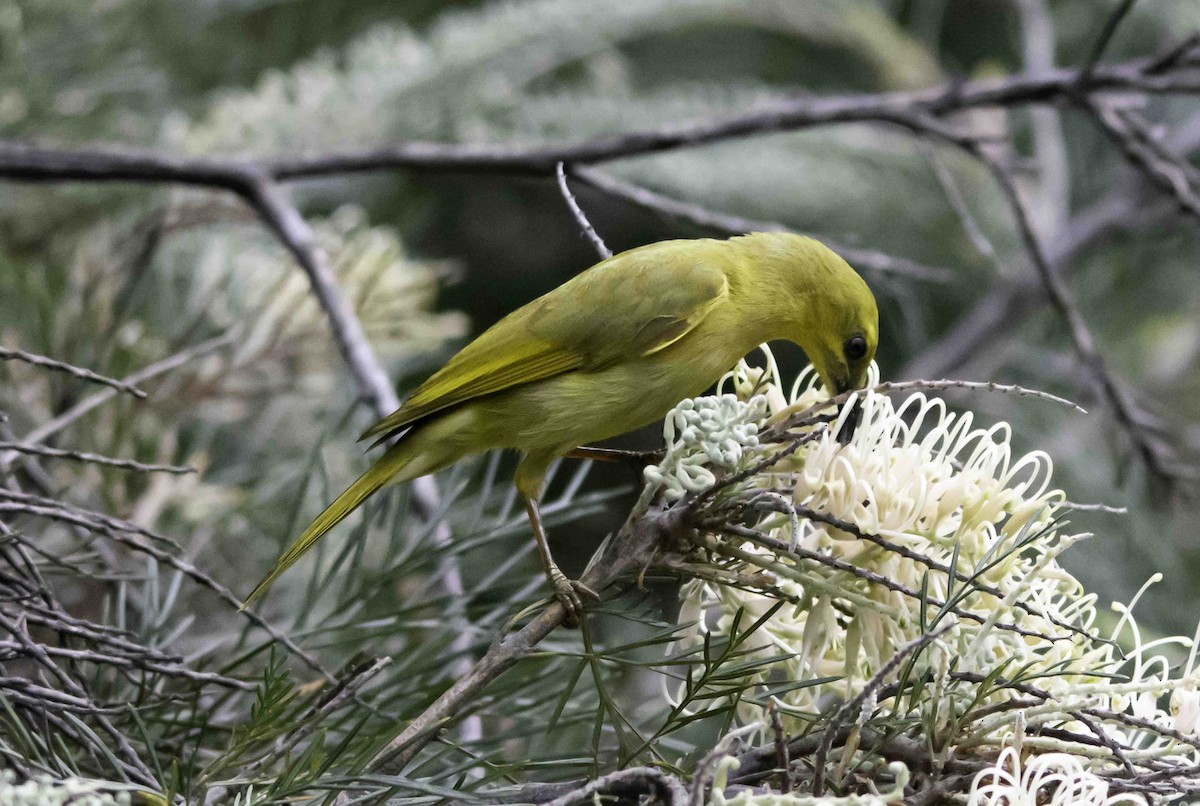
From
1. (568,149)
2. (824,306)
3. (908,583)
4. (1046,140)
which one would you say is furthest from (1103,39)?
(1046,140)

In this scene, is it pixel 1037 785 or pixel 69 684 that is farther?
pixel 69 684

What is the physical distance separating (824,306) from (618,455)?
407 mm

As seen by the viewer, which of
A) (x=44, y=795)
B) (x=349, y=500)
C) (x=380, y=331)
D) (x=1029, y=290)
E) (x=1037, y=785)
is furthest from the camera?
(x=1029, y=290)

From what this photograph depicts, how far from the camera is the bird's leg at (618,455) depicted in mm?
1521

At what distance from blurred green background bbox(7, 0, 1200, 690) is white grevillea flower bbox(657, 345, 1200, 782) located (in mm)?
465

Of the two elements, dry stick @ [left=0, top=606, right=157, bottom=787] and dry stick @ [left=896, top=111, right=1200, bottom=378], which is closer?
dry stick @ [left=0, top=606, right=157, bottom=787]

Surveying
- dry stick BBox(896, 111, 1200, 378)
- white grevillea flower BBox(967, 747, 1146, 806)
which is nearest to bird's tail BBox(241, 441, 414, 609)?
white grevillea flower BBox(967, 747, 1146, 806)

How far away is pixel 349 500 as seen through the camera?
4.86 feet

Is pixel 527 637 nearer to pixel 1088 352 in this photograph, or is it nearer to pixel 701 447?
pixel 701 447

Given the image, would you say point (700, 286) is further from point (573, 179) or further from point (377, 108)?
point (377, 108)

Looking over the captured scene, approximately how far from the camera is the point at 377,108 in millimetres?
2633

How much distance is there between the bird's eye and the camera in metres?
1.62


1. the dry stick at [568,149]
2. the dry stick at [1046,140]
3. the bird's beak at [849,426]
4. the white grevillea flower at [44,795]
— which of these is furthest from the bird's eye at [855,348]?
the dry stick at [1046,140]

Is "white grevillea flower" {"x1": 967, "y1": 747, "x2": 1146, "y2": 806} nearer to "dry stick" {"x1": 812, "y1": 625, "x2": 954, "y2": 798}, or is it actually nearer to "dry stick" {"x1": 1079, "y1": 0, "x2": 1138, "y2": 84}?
"dry stick" {"x1": 812, "y1": 625, "x2": 954, "y2": 798}
